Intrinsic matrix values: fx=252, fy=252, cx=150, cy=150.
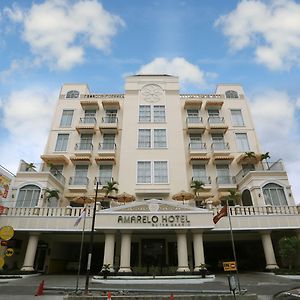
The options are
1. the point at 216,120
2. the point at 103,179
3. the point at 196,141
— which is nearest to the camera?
the point at 103,179

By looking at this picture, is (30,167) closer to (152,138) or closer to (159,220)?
(152,138)

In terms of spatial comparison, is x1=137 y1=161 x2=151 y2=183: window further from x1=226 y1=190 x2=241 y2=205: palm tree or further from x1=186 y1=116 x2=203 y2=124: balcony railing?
x1=226 y1=190 x2=241 y2=205: palm tree

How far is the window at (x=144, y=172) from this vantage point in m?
28.7

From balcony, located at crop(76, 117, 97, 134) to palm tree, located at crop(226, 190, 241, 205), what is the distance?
60.1 ft

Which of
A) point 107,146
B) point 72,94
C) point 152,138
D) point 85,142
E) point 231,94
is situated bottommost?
point 107,146

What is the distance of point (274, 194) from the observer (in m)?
25.7

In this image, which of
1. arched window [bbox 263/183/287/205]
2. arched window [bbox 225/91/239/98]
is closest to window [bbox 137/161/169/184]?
arched window [bbox 263/183/287/205]

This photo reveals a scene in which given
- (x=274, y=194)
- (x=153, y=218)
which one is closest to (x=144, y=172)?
(x=153, y=218)

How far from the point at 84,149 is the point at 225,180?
17.7 metres

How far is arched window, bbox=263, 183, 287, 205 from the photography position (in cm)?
2545

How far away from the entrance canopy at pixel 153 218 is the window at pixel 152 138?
1123 cm

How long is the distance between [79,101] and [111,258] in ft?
74.9

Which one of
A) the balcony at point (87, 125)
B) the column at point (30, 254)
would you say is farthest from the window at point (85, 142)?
the column at point (30, 254)

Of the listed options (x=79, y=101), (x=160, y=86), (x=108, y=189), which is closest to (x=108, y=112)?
(x=79, y=101)
